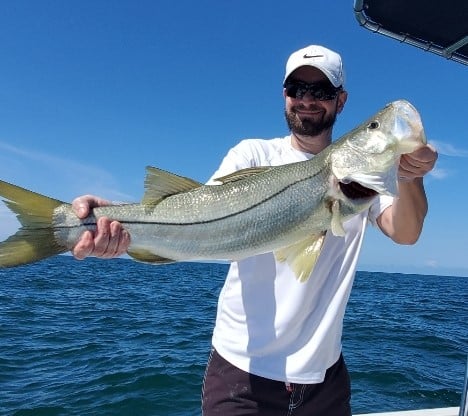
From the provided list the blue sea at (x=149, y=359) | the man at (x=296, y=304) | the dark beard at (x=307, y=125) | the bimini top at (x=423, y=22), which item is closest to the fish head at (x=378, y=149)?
the man at (x=296, y=304)

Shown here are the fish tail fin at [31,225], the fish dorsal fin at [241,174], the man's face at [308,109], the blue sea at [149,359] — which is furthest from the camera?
the blue sea at [149,359]

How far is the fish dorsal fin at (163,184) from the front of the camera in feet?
9.64

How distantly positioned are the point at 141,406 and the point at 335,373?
500 centimetres

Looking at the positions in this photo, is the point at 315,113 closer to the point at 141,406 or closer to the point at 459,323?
the point at 141,406

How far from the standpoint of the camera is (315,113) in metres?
3.28

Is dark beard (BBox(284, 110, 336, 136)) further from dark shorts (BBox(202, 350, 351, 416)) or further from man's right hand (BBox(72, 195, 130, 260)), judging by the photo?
dark shorts (BBox(202, 350, 351, 416))

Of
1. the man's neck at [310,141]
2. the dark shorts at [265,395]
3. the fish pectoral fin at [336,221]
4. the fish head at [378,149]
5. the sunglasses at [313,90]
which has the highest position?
the sunglasses at [313,90]

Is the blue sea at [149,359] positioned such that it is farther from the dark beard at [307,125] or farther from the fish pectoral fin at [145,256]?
the dark beard at [307,125]

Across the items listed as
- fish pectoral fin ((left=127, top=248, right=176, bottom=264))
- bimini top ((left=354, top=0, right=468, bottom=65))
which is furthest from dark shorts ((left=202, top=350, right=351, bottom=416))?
bimini top ((left=354, top=0, right=468, bottom=65))

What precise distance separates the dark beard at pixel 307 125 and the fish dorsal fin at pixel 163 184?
2.71ft

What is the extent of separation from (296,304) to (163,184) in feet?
3.52

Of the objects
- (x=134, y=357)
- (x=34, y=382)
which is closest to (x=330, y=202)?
(x=34, y=382)

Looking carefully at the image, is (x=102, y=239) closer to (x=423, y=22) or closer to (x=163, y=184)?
(x=163, y=184)

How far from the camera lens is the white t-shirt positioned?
9.84 feet
